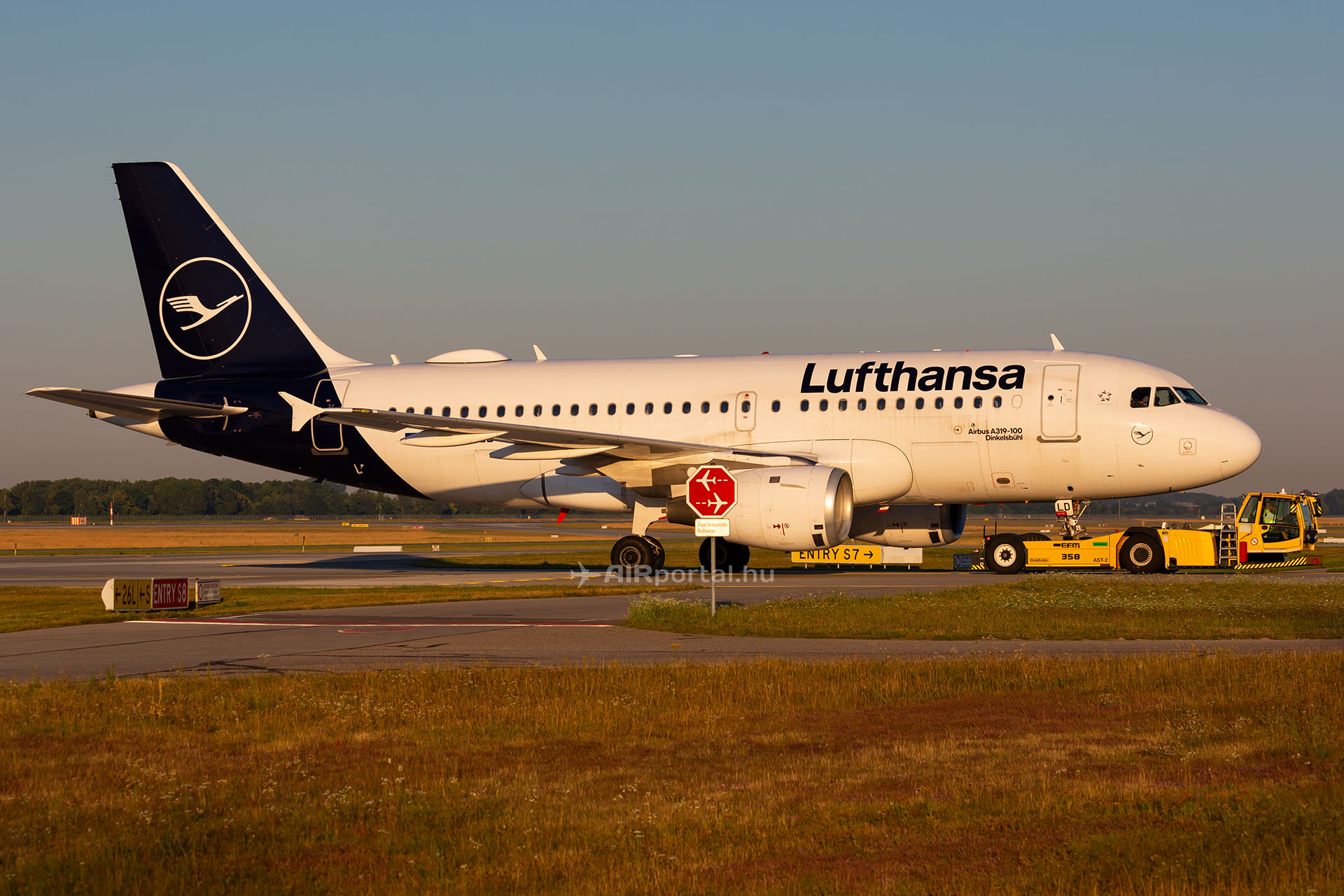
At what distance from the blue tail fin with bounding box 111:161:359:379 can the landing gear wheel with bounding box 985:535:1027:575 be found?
19834mm

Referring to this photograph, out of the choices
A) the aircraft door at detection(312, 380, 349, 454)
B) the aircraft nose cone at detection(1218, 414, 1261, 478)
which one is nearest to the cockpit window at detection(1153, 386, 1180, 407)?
the aircraft nose cone at detection(1218, 414, 1261, 478)

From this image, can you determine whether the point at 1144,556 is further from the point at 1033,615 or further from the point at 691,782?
the point at 691,782

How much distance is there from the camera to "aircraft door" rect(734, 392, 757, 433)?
30.4m

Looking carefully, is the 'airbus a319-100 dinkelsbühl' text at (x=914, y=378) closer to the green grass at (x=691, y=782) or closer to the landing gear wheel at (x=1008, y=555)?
the landing gear wheel at (x=1008, y=555)

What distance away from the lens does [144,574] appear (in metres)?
37.9

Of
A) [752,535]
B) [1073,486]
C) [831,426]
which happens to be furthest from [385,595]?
[1073,486]

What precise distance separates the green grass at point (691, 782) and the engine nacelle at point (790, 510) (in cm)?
1313

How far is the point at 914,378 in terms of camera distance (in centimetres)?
2941

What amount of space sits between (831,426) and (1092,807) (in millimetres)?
22264

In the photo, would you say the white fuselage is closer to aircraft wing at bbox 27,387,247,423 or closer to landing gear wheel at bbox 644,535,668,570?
landing gear wheel at bbox 644,535,668,570

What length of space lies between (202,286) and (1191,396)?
26.9 meters

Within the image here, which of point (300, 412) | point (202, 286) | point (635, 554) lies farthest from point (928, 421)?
point (202, 286)

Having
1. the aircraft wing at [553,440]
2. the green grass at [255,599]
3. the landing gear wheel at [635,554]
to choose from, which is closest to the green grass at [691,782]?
the green grass at [255,599]

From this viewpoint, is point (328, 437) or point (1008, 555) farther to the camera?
point (328, 437)
